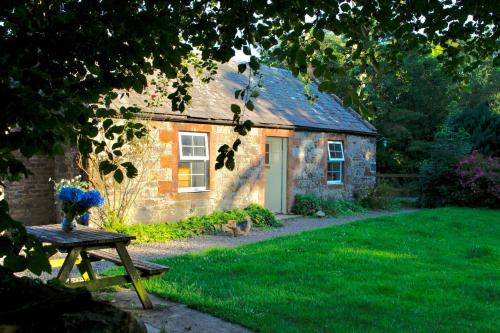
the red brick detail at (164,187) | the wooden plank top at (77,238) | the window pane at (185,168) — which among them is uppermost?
the window pane at (185,168)

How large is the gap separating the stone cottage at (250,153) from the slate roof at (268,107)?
0.04 metres

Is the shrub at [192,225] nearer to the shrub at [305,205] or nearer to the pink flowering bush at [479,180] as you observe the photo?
the shrub at [305,205]

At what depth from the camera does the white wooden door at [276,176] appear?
15.2 meters

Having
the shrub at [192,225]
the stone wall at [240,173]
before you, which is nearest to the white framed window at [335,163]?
the stone wall at [240,173]

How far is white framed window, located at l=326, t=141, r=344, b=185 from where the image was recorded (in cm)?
1684

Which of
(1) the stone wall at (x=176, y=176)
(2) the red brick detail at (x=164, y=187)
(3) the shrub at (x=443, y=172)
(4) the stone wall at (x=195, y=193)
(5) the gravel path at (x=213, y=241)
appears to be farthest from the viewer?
(3) the shrub at (x=443, y=172)

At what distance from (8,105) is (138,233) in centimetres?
856

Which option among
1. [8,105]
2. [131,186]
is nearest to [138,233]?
[131,186]

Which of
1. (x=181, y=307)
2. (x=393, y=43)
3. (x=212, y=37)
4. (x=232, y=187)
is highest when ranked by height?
(x=393, y=43)

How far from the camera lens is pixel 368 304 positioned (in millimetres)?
5555

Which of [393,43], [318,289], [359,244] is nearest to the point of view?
[393,43]

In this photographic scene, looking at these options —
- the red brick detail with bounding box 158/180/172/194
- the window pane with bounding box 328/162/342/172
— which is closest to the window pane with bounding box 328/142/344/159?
the window pane with bounding box 328/162/342/172

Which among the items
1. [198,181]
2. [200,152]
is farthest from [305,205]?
[200,152]

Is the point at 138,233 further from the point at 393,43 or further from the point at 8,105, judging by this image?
the point at 8,105
